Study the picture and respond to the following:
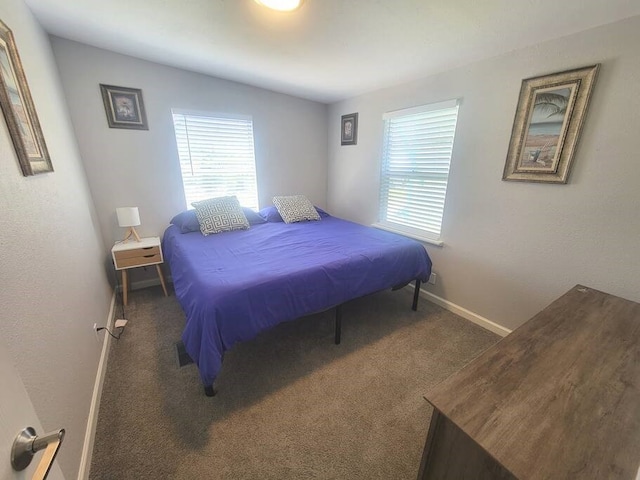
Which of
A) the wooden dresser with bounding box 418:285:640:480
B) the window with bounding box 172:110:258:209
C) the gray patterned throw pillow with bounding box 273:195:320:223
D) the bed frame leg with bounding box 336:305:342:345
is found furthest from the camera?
the gray patterned throw pillow with bounding box 273:195:320:223

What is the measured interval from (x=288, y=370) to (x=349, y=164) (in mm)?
2613

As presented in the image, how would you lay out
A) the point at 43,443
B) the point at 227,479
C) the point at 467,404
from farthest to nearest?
the point at 227,479, the point at 467,404, the point at 43,443

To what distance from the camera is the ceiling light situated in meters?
1.41

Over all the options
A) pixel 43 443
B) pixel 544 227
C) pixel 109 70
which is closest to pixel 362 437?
pixel 43 443

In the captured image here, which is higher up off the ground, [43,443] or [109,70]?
[109,70]

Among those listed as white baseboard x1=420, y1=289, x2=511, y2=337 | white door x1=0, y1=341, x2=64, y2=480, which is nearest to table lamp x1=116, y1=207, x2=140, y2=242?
white door x1=0, y1=341, x2=64, y2=480

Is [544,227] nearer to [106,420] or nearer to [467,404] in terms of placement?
[467,404]

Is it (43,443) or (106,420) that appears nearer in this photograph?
(43,443)

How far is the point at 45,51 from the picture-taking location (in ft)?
6.36

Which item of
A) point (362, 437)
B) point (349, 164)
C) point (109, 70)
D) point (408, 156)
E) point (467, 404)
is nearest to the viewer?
point (467, 404)

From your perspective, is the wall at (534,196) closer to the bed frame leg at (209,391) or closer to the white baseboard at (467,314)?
the white baseboard at (467,314)

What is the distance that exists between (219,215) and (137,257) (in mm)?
868

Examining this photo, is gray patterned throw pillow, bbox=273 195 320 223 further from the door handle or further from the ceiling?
the door handle

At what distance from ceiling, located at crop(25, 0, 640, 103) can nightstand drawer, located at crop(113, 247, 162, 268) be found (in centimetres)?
181
